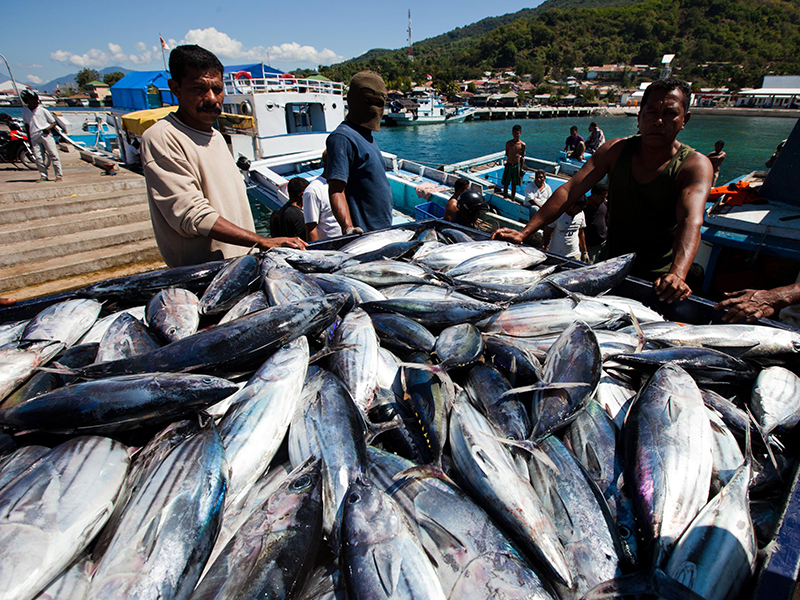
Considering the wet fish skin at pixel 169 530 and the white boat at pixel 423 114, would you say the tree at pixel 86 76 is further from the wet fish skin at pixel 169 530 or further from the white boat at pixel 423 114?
the wet fish skin at pixel 169 530

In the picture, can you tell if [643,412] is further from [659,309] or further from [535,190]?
[535,190]

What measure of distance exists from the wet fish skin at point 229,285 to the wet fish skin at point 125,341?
0.93ft

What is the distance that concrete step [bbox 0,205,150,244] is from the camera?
6957 millimetres

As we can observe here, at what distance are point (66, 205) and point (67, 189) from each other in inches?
37.5

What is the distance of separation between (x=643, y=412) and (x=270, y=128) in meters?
16.3

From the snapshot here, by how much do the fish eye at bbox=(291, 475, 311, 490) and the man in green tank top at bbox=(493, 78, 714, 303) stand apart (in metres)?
2.04

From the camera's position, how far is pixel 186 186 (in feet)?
7.57

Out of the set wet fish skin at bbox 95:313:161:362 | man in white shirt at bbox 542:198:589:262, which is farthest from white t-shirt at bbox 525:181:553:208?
wet fish skin at bbox 95:313:161:362

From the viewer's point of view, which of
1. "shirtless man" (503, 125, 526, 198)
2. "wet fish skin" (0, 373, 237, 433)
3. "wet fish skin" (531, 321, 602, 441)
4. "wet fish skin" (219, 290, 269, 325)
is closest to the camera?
"wet fish skin" (0, 373, 237, 433)

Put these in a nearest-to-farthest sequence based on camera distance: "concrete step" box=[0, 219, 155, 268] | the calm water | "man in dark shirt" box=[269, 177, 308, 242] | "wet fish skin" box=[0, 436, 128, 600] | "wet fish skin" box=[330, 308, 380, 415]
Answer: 1. "wet fish skin" box=[0, 436, 128, 600]
2. "wet fish skin" box=[330, 308, 380, 415]
3. "man in dark shirt" box=[269, 177, 308, 242]
4. "concrete step" box=[0, 219, 155, 268]
5. the calm water

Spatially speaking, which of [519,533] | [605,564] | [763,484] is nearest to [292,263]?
[519,533]

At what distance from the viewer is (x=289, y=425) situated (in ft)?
4.51

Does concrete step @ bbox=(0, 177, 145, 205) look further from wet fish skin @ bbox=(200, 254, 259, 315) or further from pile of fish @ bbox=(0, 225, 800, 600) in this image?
wet fish skin @ bbox=(200, 254, 259, 315)

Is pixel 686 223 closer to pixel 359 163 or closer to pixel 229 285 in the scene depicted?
pixel 359 163
